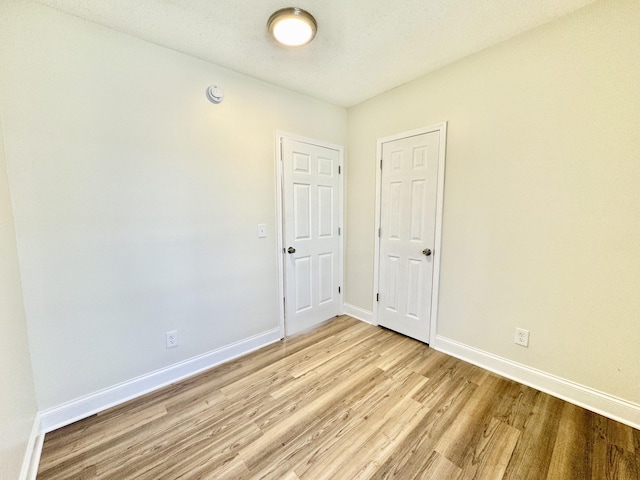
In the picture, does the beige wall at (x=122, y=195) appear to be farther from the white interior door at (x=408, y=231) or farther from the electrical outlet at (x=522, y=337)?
the electrical outlet at (x=522, y=337)

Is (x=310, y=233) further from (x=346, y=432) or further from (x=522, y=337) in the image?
(x=522, y=337)

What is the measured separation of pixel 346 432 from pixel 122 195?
6.88 ft

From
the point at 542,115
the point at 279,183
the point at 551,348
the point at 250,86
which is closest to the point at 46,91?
the point at 250,86

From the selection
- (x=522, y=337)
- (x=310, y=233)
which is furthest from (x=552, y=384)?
(x=310, y=233)

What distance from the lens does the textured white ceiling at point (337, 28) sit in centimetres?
151

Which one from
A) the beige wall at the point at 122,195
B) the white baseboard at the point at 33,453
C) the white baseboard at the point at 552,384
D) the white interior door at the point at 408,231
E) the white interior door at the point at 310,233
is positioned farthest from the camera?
the white interior door at the point at 310,233

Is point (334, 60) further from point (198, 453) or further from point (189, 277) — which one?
point (198, 453)

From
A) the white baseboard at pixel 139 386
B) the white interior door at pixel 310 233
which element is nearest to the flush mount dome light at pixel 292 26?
the white interior door at pixel 310 233

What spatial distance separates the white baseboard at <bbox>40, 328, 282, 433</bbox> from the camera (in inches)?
62.9

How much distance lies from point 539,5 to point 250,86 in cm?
207

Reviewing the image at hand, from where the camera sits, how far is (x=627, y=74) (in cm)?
146

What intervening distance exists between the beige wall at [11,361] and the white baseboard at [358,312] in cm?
267

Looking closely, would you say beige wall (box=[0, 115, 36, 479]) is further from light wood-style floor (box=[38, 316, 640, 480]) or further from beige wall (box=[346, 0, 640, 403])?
beige wall (box=[346, 0, 640, 403])

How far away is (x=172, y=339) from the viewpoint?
6.57 ft
